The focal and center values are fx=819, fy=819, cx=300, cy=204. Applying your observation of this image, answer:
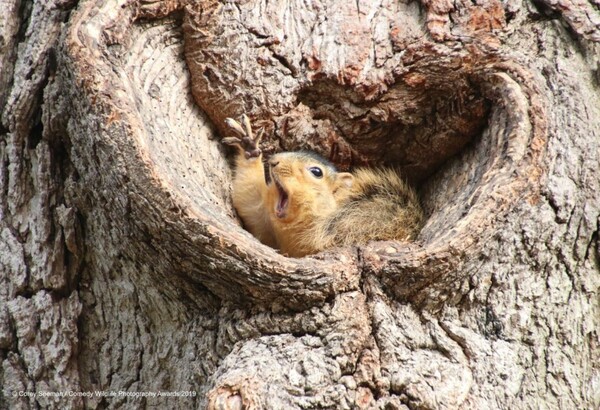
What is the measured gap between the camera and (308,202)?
437cm

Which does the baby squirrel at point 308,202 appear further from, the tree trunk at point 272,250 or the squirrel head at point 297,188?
the tree trunk at point 272,250

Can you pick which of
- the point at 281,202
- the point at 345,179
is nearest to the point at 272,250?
the point at 281,202

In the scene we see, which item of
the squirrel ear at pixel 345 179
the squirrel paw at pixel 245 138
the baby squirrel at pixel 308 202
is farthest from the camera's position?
the squirrel ear at pixel 345 179

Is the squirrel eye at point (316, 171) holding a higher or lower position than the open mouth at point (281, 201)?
higher

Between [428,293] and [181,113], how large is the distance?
5.05 ft

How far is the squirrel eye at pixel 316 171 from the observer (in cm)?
436

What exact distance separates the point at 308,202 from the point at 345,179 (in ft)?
0.96

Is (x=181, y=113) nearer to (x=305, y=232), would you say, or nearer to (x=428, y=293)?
(x=305, y=232)

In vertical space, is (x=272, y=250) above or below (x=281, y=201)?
below

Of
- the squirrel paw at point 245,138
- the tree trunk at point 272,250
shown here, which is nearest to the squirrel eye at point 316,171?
the tree trunk at point 272,250

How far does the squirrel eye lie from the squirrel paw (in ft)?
1.10

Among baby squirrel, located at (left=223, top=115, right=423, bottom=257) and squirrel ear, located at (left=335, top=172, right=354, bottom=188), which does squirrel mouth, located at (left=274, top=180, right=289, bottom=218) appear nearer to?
baby squirrel, located at (left=223, top=115, right=423, bottom=257)

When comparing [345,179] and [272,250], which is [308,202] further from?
[272,250]

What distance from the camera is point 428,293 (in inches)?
121
